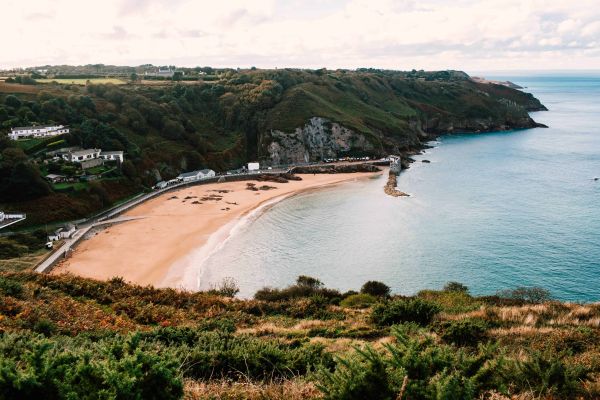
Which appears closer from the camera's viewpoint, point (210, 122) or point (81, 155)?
point (81, 155)

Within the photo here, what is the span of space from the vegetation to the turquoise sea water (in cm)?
1145

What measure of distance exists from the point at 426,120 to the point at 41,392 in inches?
5172

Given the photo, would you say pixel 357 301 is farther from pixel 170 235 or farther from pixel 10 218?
pixel 10 218

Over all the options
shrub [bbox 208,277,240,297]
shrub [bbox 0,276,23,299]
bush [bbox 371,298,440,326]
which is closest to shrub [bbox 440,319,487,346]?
bush [bbox 371,298,440,326]

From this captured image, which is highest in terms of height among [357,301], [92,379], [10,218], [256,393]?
[92,379]

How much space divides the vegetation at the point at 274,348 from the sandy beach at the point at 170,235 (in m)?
12.8

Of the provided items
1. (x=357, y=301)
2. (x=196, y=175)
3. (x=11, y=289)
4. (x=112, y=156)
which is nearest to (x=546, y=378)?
(x=357, y=301)

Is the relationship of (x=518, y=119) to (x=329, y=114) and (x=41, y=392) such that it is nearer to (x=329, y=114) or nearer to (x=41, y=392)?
(x=329, y=114)

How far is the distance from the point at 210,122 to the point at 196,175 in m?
27.2

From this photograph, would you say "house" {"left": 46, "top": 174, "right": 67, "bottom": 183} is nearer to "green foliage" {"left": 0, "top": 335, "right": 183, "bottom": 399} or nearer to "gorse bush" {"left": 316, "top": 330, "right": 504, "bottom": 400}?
"green foliage" {"left": 0, "top": 335, "right": 183, "bottom": 399}

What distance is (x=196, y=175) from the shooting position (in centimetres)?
7175

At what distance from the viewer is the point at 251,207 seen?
58.3m

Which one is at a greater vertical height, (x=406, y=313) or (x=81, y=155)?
(x=81, y=155)

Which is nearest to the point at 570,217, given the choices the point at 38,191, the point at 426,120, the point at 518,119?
the point at 38,191
